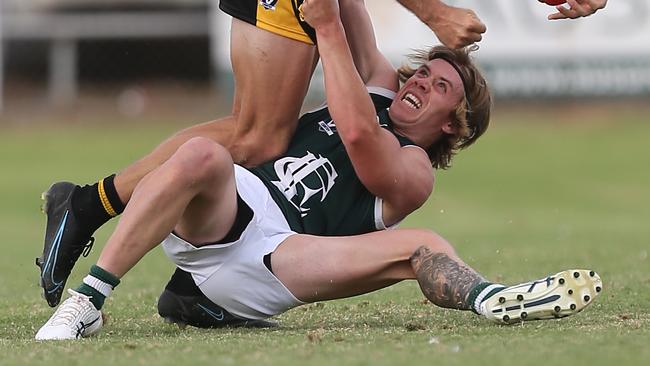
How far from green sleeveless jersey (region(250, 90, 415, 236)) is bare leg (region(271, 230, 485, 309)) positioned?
17 cm

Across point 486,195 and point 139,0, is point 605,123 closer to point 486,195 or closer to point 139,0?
point 486,195

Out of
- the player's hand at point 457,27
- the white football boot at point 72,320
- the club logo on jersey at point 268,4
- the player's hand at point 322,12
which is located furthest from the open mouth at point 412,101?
the white football boot at point 72,320

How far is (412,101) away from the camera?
5.52 m

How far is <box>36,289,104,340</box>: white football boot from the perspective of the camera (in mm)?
4730

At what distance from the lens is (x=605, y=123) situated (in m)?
19.8

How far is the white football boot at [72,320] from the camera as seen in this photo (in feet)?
15.5

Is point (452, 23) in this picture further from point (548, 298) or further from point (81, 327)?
point (81, 327)

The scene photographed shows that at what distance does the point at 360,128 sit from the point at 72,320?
1286 mm

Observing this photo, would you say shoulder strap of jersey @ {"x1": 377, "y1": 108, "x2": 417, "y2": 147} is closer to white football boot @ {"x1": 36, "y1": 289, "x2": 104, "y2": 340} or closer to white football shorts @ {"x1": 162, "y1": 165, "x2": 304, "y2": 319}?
white football shorts @ {"x1": 162, "y1": 165, "x2": 304, "y2": 319}

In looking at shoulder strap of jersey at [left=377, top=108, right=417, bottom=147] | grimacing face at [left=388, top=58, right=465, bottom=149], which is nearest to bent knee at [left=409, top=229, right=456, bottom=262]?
shoulder strap of jersey at [left=377, top=108, right=417, bottom=147]

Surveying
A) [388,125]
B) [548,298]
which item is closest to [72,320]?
[388,125]

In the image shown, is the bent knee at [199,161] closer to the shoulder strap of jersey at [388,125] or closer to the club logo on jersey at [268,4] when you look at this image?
the shoulder strap of jersey at [388,125]

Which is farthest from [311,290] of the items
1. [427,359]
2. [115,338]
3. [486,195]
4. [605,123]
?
[605,123]

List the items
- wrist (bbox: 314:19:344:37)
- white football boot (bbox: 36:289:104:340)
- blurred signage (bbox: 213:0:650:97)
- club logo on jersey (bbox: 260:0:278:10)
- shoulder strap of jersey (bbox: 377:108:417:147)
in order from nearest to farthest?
1. white football boot (bbox: 36:289:104:340)
2. wrist (bbox: 314:19:344:37)
3. shoulder strap of jersey (bbox: 377:108:417:147)
4. club logo on jersey (bbox: 260:0:278:10)
5. blurred signage (bbox: 213:0:650:97)
